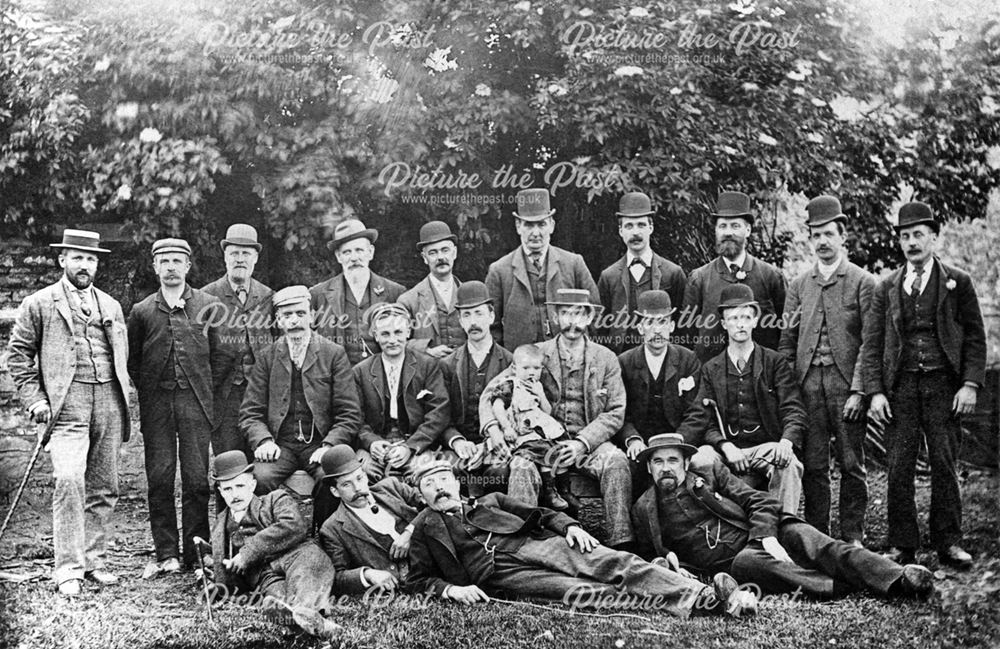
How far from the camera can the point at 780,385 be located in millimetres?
5340

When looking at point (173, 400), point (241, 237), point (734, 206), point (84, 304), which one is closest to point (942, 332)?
point (734, 206)

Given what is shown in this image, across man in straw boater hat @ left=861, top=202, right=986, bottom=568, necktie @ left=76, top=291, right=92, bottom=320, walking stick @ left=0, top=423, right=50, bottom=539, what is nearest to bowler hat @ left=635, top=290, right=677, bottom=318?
man in straw boater hat @ left=861, top=202, right=986, bottom=568

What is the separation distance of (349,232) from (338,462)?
153 cm

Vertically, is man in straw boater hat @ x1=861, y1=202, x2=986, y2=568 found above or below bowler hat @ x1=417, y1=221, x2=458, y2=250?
below

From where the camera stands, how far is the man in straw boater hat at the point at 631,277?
569 cm

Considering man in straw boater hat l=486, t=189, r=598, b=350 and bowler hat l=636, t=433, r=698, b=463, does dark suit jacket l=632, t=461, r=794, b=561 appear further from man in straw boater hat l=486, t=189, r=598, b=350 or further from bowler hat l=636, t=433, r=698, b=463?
man in straw boater hat l=486, t=189, r=598, b=350

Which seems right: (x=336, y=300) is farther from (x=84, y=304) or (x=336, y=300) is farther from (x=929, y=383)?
(x=929, y=383)

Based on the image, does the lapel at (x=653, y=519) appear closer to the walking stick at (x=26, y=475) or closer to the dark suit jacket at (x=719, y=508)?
the dark suit jacket at (x=719, y=508)

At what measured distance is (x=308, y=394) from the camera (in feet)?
17.7

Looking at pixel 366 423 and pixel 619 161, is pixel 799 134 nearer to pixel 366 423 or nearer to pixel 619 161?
pixel 619 161

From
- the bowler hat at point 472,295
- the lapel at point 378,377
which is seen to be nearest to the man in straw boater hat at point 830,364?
the bowler hat at point 472,295

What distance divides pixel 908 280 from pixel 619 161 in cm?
188

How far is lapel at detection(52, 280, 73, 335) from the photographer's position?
5262mm

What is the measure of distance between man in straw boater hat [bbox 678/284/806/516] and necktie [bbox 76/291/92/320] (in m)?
3.57
